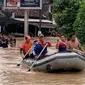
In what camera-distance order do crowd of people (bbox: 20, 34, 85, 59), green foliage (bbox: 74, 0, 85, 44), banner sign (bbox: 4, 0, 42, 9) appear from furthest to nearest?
banner sign (bbox: 4, 0, 42, 9) → green foliage (bbox: 74, 0, 85, 44) → crowd of people (bbox: 20, 34, 85, 59)

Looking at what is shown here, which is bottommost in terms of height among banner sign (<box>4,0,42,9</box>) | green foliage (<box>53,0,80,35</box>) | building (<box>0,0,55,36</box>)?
building (<box>0,0,55,36</box>)

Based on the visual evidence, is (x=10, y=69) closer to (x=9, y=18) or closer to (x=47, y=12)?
(x=9, y=18)

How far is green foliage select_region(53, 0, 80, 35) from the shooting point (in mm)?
32469

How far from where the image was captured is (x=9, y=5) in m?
55.8

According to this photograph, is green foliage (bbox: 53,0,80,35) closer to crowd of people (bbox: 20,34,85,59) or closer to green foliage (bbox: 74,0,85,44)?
green foliage (bbox: 74,0,85,44)

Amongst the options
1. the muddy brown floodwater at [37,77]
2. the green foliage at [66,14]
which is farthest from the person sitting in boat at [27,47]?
the green foliage at [66,14]

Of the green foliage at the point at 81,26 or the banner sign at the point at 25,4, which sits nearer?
the green foliage at the point at 81,26

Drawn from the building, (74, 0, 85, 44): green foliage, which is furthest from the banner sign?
(74, 0, 85, 44): green foliage

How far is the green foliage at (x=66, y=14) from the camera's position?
32.5m

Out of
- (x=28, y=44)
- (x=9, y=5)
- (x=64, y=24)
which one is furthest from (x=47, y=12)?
(x=28, y=44)

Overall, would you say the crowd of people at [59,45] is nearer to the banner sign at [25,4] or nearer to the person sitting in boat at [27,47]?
the person sitting in boat at [27,47]

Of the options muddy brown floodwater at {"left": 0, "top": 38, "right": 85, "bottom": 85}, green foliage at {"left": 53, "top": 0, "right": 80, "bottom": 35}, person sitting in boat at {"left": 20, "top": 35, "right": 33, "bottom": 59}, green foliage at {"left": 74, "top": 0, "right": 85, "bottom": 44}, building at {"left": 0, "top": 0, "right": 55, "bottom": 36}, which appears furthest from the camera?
building at {"left": 0, "top": 0, "right": 55, "bottom": 36}

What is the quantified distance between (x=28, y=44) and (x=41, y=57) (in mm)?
2254

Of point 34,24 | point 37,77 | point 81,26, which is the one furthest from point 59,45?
point 34,24
